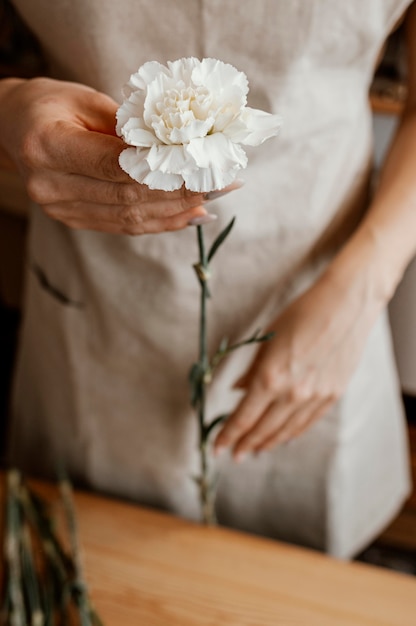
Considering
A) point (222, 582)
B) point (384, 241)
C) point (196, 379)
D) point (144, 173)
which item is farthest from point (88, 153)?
point (222, 582)

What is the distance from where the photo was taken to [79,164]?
1.83ft

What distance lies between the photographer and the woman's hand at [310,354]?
757 mm

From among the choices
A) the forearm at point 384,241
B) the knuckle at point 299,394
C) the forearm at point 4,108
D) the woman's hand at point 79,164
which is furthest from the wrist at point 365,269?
the forearm at point 4,108

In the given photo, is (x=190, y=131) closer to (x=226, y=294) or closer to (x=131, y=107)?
(x=131, y=107)

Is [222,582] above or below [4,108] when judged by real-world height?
below

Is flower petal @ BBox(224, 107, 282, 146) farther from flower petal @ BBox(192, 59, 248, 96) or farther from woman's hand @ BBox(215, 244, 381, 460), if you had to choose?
woman's hand @ BBox(215, 244, 381, 460)

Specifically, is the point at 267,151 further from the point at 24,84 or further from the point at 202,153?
the point at 202,153

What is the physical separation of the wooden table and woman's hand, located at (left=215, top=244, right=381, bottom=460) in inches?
5.2

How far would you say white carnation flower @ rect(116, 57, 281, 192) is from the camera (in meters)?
0.42

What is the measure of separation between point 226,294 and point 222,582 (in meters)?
0.29

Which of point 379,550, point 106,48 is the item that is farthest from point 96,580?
point 379,550

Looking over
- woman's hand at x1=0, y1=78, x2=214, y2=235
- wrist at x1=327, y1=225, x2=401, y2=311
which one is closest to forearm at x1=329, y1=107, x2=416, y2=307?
wrist at x1=327, y1=225, x2=401, y2=311

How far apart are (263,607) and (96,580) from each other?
171mm

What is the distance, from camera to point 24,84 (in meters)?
0.66
